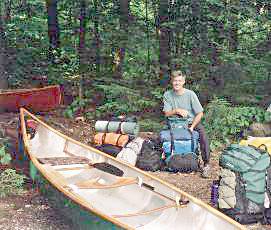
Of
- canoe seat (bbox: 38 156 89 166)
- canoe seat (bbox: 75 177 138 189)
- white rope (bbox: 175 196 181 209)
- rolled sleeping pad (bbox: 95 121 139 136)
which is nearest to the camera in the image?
white rope (bbox: 175 196 181 209)

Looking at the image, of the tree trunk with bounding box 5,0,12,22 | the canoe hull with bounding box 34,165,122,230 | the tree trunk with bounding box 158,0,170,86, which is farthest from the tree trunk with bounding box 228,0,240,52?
the tree trunk with bounding box 5,0,12,22

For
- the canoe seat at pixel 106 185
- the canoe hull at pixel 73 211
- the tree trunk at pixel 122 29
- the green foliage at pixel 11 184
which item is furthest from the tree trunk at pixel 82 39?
the canoe hull at pixel 73 211

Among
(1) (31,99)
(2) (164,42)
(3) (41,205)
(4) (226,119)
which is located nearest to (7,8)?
(1) (31,99)

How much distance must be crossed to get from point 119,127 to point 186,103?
1.29 m

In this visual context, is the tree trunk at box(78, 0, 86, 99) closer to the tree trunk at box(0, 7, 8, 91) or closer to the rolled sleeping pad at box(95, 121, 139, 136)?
the tree trunk at box(0, 7, 8, 91)

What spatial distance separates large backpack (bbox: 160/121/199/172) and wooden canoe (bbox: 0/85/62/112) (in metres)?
4.31

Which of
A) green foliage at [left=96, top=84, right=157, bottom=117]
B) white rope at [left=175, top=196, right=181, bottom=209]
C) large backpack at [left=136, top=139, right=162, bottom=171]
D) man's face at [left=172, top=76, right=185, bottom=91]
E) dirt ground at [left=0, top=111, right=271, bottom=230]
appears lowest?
dirt ground at [left=0, top=111, right=271, bottom=230]

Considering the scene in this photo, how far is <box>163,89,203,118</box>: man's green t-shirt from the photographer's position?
24.2ft

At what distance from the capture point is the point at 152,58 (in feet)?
39.3

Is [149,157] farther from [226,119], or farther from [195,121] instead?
[226,119]

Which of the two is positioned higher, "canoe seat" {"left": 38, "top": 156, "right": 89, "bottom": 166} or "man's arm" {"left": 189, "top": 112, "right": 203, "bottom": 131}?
"man's arm" {"left": 189, "top": 112, "right": 203, "bottom": 131}

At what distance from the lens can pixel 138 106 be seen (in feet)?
32.9

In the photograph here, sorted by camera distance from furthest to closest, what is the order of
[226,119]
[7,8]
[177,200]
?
[7,8] < [226,119] < [177,200]

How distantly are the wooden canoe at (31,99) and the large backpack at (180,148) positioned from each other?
14.1 ft
